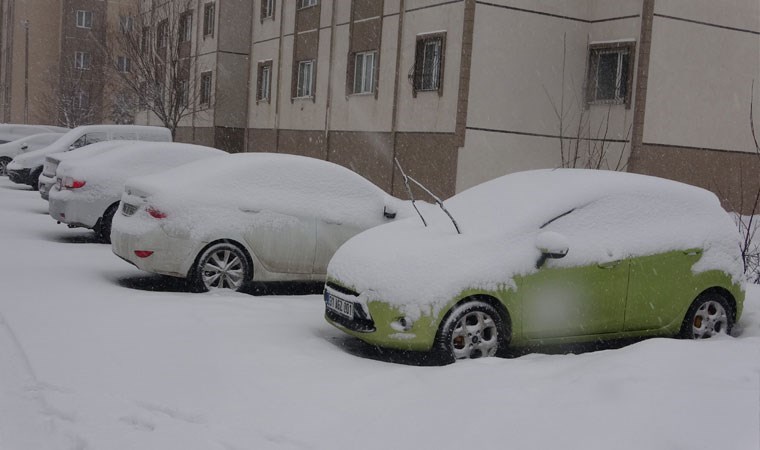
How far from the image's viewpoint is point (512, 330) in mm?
6594

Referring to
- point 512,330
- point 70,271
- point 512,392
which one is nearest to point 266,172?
point 70,271

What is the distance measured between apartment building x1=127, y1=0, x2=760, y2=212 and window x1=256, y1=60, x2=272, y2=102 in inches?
315

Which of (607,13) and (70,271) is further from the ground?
(607,13)

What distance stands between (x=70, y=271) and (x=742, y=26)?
18159 mm

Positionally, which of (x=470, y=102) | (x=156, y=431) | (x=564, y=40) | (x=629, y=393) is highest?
(x=564, y=40)

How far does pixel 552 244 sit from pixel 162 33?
31.3 meters

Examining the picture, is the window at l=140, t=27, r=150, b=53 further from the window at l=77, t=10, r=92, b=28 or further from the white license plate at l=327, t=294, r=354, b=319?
the white license plate at l=327, t=294, r=354, b=319

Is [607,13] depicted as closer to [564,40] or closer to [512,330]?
[564,40]

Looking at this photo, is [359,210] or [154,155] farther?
[154,155]

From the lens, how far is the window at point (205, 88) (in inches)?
1366

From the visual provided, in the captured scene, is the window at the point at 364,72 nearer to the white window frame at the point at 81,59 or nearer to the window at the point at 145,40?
the window at the point at 145,40

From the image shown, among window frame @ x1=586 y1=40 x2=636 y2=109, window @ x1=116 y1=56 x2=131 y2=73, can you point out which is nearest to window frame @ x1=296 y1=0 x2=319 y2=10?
window frame @ x1=586 y1=40 x2=636 y2=109

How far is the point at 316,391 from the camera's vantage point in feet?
18.1

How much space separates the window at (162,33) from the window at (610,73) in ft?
57.8
